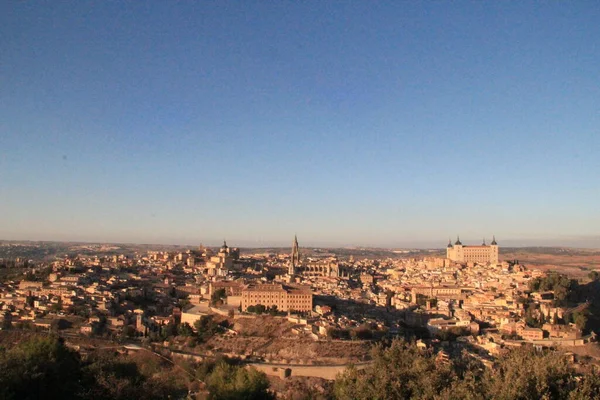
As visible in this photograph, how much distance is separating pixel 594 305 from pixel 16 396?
112ft

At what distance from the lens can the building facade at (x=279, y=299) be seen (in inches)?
1298

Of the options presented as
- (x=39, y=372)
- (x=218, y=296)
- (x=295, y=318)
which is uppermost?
(x=39, y=372)

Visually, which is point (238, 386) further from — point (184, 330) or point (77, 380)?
point (184, 330)

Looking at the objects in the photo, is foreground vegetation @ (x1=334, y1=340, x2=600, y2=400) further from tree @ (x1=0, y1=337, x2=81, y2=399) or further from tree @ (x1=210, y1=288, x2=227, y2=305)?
tree @ (x1=210, y1=288, x2=227, y2=305)

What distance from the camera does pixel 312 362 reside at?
24.4 metres

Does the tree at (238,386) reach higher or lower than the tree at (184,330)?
higher

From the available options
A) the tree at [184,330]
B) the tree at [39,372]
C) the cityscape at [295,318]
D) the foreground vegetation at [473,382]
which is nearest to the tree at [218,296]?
the cityscape at [295,318]

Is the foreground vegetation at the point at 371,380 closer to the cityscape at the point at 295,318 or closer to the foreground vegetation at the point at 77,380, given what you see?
the foreground vegetation at the point at 77,380

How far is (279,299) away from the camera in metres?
33.3

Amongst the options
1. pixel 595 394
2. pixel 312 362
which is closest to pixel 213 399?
pixel 595 394

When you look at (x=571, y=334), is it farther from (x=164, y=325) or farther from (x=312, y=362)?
(x=164, y=325)

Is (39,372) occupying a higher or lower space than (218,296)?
higher

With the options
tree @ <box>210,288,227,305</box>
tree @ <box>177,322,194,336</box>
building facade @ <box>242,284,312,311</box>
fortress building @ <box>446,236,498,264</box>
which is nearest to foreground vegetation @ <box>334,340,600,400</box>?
tree @ <box>177,322,194,336</box>

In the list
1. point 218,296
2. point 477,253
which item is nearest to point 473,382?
point 218,296
